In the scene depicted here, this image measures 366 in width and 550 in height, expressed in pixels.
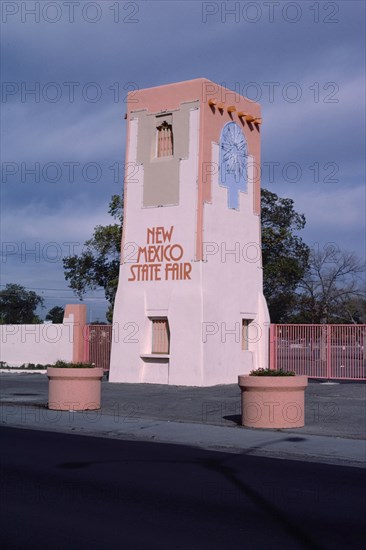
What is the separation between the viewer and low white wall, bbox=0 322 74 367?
1291 inches

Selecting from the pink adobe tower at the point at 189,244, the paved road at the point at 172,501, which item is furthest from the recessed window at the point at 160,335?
the paved road at the point at 172,501

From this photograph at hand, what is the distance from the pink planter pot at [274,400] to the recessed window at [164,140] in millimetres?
13505

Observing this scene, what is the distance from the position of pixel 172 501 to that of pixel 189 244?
59.5 feet

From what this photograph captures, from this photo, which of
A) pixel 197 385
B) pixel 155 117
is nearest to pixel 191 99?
pixel 155 117

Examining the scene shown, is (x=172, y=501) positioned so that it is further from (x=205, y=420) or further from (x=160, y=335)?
(x=160, y=335)

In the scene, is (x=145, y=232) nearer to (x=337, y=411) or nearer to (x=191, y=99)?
(x=191, y=99)

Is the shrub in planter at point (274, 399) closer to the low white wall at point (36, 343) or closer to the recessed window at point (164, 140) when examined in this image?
the recessed window at point (164, 140)

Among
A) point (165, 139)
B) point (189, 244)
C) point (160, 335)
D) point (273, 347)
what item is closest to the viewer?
point (189, 244)

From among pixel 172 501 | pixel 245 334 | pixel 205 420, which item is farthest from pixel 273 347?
pixel 172 501

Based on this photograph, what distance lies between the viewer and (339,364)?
2709 cm

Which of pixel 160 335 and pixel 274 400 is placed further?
pixel 160 335

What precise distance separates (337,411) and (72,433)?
7.15 m

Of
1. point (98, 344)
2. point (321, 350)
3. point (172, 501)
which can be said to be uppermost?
point (98, 344)

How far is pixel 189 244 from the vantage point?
26594 mm
